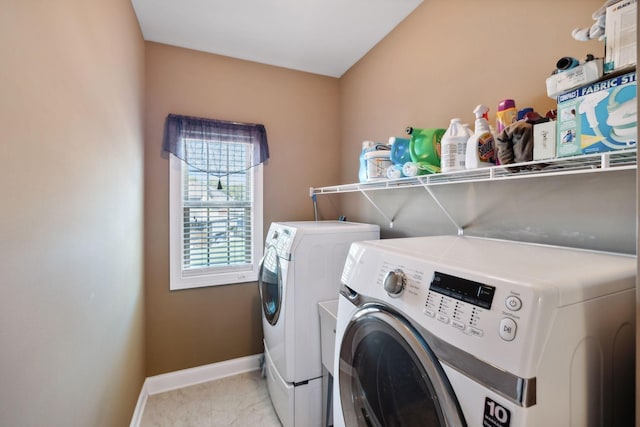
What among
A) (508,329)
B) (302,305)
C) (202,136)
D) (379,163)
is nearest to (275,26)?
(202,136)

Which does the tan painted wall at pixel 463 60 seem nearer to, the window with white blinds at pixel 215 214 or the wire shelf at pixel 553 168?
the wire shelf at pixel 553 168

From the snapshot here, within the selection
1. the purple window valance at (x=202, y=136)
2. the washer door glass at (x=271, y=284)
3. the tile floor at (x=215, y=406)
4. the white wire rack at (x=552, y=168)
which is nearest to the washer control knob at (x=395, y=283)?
the white wire rack at (x=552, y=168)

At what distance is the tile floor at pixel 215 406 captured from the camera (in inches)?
72.6

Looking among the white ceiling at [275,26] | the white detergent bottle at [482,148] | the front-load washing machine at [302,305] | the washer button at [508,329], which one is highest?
the white ceiling at [275,26]

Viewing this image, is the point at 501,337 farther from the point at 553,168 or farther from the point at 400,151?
the point at 400,151

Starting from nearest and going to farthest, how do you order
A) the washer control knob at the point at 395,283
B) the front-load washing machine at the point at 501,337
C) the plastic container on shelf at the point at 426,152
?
1. the front-load washing machine at the point at 501,337
2. the washer control knob at the point at 395,283
3. the plastic container on shelf at the point at 426,152

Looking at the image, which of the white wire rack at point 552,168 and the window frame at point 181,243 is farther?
the window frame at point 181,243

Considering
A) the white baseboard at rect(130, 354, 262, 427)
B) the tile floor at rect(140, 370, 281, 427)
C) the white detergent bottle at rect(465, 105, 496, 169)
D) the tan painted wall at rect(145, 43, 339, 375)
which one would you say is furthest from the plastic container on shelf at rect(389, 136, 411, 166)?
the white baseboard at rect(130, 354, 262, 427)

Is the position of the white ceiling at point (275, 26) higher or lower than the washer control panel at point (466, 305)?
higher

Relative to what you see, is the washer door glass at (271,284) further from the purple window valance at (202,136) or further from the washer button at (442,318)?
the washer button at (442,318)

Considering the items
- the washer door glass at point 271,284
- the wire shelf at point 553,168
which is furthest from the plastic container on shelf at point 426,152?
the washer door glass at point 271,284

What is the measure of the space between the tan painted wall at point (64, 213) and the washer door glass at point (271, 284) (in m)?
0.79

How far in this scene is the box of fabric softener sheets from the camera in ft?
2.33

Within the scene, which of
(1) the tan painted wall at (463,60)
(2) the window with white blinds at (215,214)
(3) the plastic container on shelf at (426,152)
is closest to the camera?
(1) the tan painted wall at (463,60)
